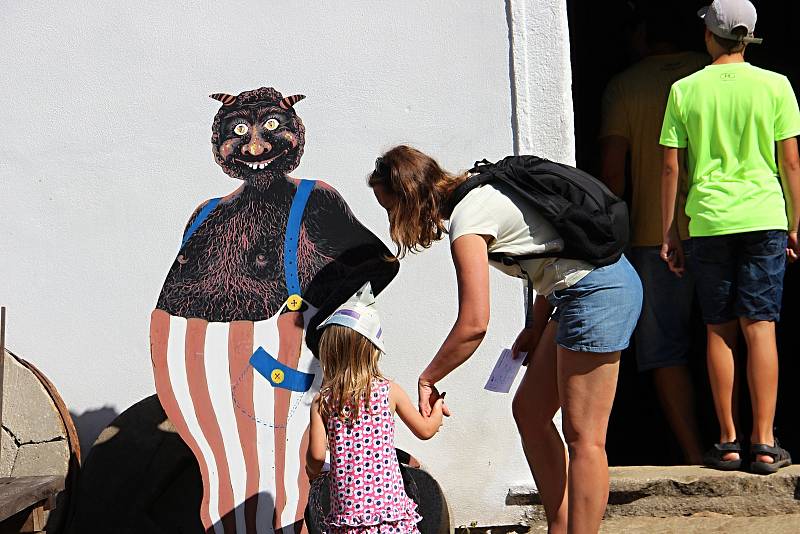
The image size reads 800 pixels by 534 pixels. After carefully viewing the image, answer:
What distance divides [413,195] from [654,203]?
186cm

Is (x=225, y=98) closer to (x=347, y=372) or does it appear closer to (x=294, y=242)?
(x=294, y=242)

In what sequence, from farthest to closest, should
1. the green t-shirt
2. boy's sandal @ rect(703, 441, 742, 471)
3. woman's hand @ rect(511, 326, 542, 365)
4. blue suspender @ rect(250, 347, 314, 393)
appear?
blue suspender @ rect(250, 347, 314, 393) < boy's sandal @ rect(703, 441, 742, 471) < the green t-shirt < woman's hand @ rect(511, 326, 542, 365)

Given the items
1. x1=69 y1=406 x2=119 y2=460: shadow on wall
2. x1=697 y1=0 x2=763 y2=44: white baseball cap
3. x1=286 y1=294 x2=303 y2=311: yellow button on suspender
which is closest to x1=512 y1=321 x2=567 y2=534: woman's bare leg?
x1=286 y1=294 x2=303 y2=311: yellow button on suspender

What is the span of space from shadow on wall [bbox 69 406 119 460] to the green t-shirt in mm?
2420

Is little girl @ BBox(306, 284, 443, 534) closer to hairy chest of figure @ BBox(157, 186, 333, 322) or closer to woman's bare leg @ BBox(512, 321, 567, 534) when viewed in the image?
woman's bare leg @ BBox(512, 321, 567, 534)

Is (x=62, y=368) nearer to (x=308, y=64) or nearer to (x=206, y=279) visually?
(x=206, y=279)

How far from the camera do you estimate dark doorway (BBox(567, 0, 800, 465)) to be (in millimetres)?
5578

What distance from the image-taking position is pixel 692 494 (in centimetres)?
405

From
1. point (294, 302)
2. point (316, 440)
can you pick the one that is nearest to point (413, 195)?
point (316, 440)

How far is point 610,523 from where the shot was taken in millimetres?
4090

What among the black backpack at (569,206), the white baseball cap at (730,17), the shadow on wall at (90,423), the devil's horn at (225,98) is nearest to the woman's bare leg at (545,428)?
the black backpack at (569,206)

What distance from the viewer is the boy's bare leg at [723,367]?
4.07 meters

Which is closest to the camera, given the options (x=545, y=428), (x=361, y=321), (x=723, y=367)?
(x=361, y=321)

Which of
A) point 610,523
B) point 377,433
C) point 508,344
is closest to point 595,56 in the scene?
point 508,344
